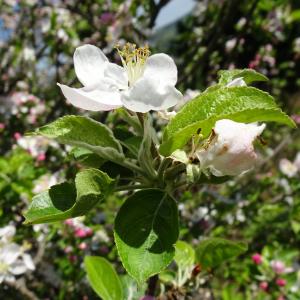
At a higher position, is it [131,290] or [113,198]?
[131,290]

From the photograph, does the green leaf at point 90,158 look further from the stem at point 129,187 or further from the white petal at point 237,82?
the white petal at point 237,82

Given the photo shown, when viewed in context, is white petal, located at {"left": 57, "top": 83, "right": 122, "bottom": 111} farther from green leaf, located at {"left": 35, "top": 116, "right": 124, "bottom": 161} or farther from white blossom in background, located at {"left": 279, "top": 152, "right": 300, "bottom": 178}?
white blossom in background, located at {"left": 279, "top": 152, "right": 300, "bottom": 178}

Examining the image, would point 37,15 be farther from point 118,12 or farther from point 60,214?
point 60,214

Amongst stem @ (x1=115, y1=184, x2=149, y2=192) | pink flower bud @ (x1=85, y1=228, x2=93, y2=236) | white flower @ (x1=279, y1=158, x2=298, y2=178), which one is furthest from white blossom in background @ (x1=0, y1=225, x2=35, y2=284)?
white flower @ (x1=279, y1=158, x2=298, y2=178)

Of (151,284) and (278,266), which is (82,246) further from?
(151,284)

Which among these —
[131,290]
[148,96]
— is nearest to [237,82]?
[148,96]

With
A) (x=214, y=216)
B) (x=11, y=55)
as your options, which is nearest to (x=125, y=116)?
(x=214, y=216)
